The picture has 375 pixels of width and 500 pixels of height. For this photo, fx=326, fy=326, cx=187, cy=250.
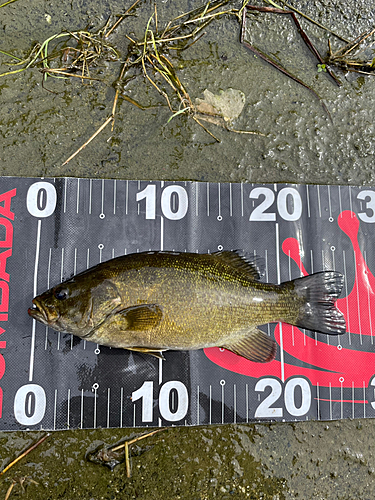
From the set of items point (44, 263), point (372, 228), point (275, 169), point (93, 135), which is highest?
point (93, 135)

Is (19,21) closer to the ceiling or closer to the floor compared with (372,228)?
closer to the ceiling

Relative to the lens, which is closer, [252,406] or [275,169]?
[252,406]

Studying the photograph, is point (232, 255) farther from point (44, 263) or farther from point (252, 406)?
point (44, 263)

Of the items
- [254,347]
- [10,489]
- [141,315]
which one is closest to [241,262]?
[254,347]

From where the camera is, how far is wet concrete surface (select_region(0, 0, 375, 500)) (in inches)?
104

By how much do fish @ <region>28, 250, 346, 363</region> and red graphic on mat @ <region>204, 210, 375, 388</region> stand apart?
0.67 ft

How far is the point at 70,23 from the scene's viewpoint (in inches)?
122

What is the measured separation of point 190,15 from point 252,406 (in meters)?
3.67

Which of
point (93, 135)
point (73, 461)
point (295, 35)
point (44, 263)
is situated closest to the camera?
point (73, 461)

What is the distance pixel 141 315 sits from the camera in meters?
2.39

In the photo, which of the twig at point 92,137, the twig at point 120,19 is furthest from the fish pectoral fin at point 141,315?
the twig at point 120,19

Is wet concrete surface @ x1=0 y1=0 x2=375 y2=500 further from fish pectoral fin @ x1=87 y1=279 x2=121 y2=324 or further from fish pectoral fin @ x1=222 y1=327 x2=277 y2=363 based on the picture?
fish pectoral fin @ x1=87 y1=279 x2=121 y2=324

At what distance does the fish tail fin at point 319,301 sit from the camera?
8.74 ft

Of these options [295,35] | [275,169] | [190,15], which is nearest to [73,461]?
[275,169]
